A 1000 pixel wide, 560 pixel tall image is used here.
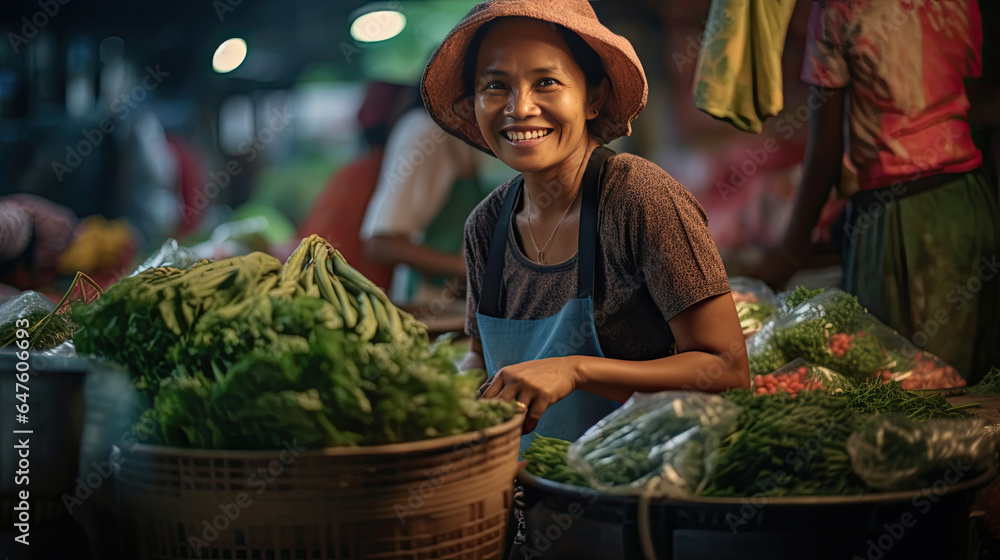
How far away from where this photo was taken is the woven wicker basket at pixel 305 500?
2.96ft

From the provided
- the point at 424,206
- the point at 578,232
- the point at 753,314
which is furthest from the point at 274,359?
the point at 424,206

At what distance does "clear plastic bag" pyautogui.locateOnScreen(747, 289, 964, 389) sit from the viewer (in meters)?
2.38

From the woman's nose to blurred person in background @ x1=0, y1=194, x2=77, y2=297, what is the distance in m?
3.26

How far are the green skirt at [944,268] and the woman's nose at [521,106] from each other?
75.2 inches

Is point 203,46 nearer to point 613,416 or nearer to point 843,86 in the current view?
point 843,86

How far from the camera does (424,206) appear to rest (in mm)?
4070

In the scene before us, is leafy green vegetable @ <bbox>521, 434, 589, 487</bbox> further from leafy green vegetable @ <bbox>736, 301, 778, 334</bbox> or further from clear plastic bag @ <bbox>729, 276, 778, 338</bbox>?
leafy green vegetable @ <bbox>736, 301, 778, 334</bbox>

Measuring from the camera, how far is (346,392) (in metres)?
0.92

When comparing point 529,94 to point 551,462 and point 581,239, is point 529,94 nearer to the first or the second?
point 581,239

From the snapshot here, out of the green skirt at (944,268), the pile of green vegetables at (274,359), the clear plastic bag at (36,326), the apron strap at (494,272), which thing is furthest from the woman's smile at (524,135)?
the green skirt at (944,268)

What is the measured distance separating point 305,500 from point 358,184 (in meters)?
4.08

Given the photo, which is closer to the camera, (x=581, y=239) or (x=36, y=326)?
(x=36, y=326)

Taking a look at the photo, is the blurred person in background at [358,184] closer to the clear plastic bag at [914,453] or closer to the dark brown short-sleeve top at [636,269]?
the dark brown short-sleeve top at [636,269]

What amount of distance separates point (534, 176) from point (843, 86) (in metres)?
1.74
